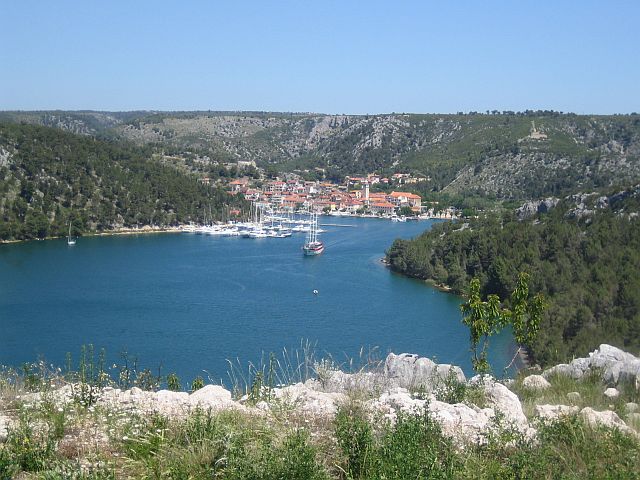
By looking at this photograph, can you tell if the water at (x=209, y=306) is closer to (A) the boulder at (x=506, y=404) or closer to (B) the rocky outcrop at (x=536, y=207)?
(A) the boulder at (x=506, y=404)

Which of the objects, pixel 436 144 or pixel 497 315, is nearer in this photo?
pixel 497 315

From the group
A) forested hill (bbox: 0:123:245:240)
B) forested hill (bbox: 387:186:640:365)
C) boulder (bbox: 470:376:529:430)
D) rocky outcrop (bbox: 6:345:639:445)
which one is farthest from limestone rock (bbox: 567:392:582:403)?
forested hill (bbox: 0:123:245:240)

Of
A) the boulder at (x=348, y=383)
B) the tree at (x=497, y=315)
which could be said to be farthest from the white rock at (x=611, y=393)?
the boulder at (x=348, y=383)

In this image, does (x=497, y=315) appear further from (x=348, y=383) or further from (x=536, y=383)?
(x=348, y=383)

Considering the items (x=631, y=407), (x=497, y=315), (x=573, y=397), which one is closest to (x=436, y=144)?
(x=497, y=315)

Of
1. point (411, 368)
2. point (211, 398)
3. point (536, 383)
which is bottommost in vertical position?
point (411, 368)

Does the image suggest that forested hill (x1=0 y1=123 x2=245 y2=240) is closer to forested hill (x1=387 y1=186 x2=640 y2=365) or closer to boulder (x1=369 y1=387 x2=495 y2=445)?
forested hill (x1=387 y1=186 x2=640 y2=365)

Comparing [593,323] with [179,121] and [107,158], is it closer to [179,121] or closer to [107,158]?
[107,158]
